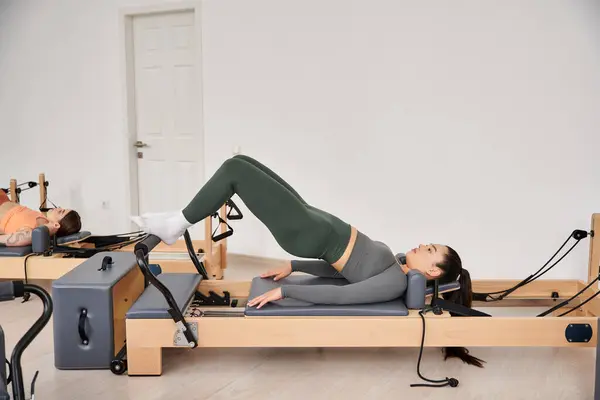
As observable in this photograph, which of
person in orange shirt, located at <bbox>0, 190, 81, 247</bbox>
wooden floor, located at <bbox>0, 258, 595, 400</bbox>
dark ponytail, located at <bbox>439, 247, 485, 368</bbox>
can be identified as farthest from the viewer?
person in orange shirt, located at <bbox>0, 190, 81, 247</bbox>

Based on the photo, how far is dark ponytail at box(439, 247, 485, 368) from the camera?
9.77 ft

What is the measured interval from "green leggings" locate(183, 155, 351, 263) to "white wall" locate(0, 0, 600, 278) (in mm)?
1762

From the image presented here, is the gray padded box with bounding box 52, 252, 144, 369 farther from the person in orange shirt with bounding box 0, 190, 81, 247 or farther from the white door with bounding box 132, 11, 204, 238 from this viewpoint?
the white door with bounding box 132, 11, 204, 238

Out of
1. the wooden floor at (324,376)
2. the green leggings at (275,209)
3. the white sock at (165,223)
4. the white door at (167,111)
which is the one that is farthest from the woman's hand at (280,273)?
the white door at (167,111)

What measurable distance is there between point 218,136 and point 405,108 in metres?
1.61

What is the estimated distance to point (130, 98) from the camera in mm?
5801

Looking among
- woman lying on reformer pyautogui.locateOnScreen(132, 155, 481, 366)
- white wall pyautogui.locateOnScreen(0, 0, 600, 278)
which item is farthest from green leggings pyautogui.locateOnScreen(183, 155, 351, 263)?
white wall pyautogui.locateOnScreen(0, 0, 600, 278)

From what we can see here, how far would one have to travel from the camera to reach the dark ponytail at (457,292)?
Result: 298 cm

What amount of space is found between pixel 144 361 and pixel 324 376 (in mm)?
800

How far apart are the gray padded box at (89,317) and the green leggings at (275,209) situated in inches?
19.6

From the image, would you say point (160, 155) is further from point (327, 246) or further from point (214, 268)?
point (327, 246)

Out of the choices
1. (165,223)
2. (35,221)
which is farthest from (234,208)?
(35,221)

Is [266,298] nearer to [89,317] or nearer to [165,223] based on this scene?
[165,223]

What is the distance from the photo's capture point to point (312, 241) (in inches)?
117
